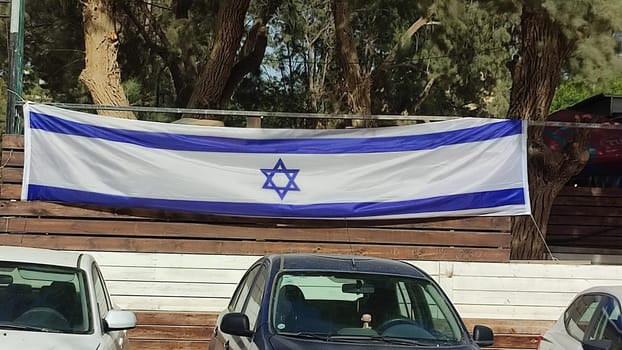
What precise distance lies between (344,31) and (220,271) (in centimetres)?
687

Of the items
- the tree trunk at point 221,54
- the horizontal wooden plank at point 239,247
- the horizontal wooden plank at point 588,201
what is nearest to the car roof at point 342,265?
the horizontal wooden plank at point 239,247

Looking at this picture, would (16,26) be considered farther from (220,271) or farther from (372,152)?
(372,152)

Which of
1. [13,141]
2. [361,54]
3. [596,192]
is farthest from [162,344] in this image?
[361,54]

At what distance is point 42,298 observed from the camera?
19.0 feet

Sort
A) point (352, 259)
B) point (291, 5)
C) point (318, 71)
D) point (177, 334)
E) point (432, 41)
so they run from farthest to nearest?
point (318, 71), point (291, 5), point (432, 41), point (177, 334), point (352, 259)

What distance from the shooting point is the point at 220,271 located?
9328 mm

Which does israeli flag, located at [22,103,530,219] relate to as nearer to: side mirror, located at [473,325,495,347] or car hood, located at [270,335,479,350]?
side mirror, located at [473,325,495,347]

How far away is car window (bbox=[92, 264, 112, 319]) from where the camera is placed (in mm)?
5956

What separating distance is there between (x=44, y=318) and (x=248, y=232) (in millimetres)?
4042

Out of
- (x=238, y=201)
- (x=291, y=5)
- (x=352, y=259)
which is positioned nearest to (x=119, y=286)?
(x=238, y=201)

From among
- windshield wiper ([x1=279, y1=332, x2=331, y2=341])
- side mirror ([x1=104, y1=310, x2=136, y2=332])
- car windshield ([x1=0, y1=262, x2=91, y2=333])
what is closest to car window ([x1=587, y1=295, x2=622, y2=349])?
windshield wiper ([x1=279, y1=332, x2=331, y2=341])

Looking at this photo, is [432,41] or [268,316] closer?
[268,316]

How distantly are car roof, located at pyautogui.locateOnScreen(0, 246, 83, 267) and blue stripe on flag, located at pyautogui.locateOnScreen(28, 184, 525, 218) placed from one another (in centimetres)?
288

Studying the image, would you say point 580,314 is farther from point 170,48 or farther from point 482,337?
point 170,48
